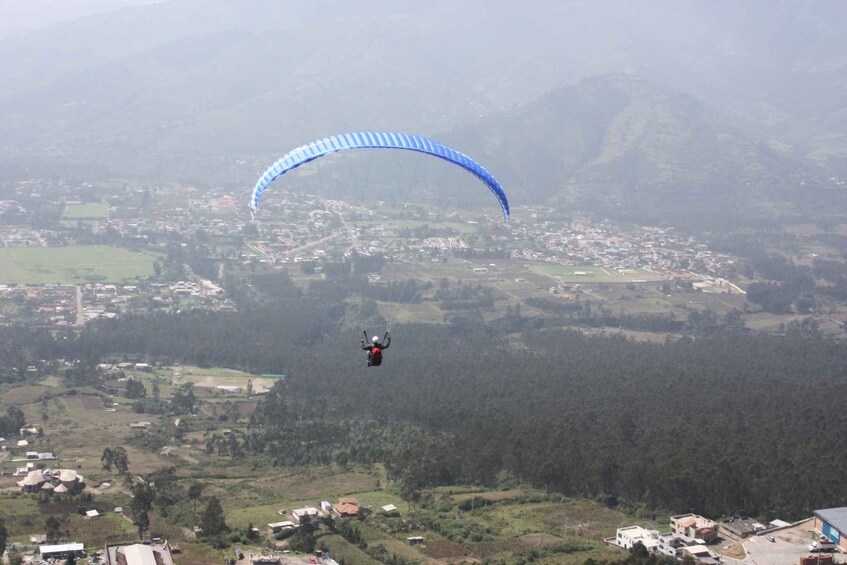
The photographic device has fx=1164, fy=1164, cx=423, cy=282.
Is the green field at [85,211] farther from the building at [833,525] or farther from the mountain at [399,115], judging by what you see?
the building at [833,525]

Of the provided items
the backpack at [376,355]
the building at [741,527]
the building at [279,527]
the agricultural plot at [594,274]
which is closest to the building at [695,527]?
the building at [741,527]

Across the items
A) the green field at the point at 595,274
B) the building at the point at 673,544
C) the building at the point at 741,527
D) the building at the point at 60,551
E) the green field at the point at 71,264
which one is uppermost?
the green field at the point at 595,274

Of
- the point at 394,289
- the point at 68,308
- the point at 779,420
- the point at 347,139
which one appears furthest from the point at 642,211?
the point at 347,139

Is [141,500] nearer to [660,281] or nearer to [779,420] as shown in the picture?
[779,420]

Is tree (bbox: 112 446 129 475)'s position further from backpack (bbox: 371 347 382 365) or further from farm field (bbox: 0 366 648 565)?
backpack (bbox: 371 347 382 365)

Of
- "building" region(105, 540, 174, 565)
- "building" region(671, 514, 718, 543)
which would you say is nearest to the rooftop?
"building" region(671, 514, 718, 543)
